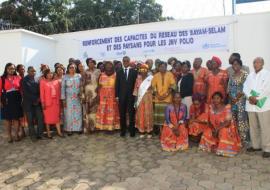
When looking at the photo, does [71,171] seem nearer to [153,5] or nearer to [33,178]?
[33,178]

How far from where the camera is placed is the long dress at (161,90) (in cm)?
678

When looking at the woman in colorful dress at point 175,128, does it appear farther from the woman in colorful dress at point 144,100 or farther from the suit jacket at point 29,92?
the suit jacket at point 29,92

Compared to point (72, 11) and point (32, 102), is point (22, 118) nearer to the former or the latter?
point (32, 102)

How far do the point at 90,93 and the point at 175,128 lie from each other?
215 cm

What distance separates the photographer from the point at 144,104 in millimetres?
6957

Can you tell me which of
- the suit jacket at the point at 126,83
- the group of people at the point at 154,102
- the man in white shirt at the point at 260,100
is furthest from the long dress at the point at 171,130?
the man in white shirt at the point at 260,100

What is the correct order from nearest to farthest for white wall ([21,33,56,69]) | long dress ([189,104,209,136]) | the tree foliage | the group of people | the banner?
the group of people, long dress ([189,104,209,136]), the banner, white wall ([21,33,56,69]), the tree foliage

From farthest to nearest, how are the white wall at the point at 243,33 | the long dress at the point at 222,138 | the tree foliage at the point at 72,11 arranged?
the tree foliage at the point at 72,11 → the white wall at the point at 243,33 → the long dress at the point at 222,138

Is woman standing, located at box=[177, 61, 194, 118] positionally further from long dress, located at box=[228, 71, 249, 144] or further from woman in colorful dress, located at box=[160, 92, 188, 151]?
long dress, located at box=[228, 71, 249, 144]

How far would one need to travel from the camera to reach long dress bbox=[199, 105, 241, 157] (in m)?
5.80

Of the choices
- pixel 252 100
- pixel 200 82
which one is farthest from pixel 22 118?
pixel 252 100

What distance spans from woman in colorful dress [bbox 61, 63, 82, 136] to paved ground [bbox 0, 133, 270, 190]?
693 mm

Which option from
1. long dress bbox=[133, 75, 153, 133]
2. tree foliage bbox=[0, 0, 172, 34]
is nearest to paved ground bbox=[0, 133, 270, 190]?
long dress bbox=[133, 75, 153, 133]

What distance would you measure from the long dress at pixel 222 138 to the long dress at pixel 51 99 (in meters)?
3.11
